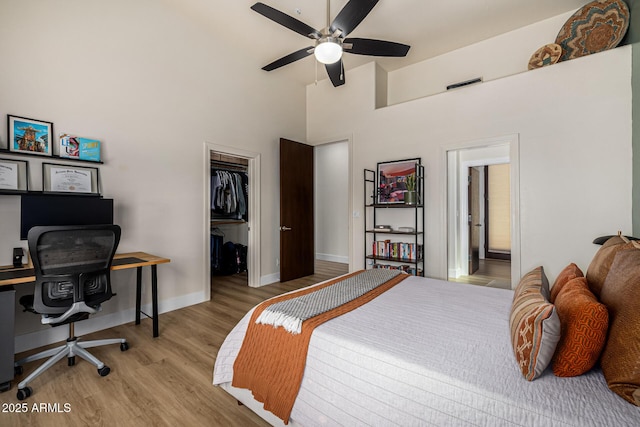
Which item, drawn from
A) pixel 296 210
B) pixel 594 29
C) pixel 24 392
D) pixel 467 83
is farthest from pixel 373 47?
pixel 24 392

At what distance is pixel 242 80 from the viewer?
4.05 metres

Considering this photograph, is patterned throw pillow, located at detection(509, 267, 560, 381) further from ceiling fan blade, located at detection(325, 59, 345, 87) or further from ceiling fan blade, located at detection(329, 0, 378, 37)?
ceiling fan blade, located at detection(325, 59, 345, 87)

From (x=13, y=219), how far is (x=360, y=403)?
2.97 metres

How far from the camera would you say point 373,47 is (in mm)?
2730

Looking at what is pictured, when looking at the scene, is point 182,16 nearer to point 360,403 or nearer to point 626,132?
point 360,403

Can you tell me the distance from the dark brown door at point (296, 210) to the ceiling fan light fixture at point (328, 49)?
214cm

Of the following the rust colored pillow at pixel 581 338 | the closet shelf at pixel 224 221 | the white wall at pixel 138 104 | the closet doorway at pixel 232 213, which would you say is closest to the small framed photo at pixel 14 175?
the white wall at pixel 138 104

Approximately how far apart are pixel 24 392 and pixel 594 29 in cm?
570

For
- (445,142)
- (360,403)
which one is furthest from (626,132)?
(360,403)

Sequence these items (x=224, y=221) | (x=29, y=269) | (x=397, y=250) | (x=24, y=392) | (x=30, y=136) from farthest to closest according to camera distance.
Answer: (x=224, y=221) < (x=397, y=250) < (x=30, y=136) < (x=29, y=269) < (x=24, y=392)

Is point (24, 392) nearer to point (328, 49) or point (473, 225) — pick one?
point (328, 49)

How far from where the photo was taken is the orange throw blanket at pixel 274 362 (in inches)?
52.6

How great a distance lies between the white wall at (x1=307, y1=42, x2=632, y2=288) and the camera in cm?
276

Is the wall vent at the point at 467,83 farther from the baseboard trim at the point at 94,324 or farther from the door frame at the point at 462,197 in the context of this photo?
the baseboard trim at the point at 94,324
